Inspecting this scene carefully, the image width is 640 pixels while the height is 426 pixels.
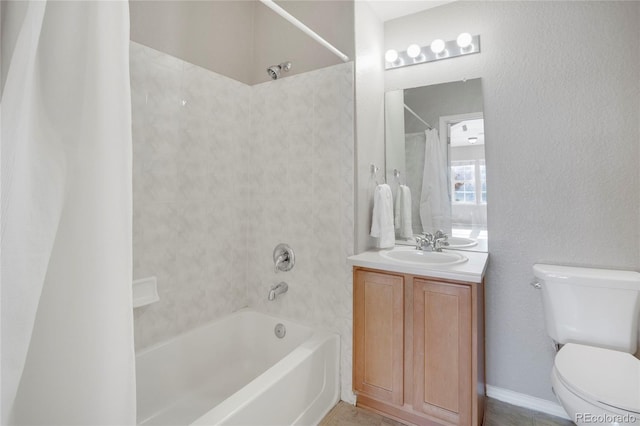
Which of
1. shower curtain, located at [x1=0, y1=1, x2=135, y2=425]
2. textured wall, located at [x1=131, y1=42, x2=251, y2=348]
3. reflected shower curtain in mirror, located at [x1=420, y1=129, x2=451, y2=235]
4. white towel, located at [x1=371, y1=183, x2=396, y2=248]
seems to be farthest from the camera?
reflected shower curtain in mirror, located at [x1=420, y1=129, x2=451, y2=235]

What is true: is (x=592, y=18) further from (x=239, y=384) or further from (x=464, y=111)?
(x=239, y=384)

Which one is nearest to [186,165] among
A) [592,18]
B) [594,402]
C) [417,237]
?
[417,237]

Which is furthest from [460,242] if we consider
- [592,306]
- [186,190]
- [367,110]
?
[186,190]

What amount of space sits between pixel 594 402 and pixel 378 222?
131cm

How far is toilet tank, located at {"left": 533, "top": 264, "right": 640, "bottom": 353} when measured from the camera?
1.58m

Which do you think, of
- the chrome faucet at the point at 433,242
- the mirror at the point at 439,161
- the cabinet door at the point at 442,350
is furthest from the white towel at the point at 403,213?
the cabinet door at the point at 442,350

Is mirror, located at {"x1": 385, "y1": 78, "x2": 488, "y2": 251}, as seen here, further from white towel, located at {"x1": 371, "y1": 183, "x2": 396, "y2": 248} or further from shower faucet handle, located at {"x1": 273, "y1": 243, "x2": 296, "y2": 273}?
shower faucet handle, located at {"x1": 273, "y1": 243, "x2": 296, "y2": 273}

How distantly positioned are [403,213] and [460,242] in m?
0.44

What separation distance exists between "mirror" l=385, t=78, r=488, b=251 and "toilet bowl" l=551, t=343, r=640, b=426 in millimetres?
785

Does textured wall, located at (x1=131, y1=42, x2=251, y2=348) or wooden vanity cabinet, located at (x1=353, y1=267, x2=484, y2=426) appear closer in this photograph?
wooden vanity cabinet, located at (x1=353, y1=267, x2=484, y2=426)

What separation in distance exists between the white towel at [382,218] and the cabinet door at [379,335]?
0.35 metres

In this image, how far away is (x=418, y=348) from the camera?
1726 mm

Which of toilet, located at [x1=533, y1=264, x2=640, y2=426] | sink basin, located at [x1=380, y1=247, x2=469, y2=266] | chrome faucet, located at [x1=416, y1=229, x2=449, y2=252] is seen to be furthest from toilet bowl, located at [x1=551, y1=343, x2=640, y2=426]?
chrome faucet, located at [x1=416, y1=229, x2=449, y2=252]

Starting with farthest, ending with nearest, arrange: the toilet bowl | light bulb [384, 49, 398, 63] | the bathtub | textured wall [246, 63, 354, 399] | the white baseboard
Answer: light bulb [384, 49, 398, 63] → textured wall [246, 63, 354, 399] → the white baseboard → the bathtub → the toilet bowl
